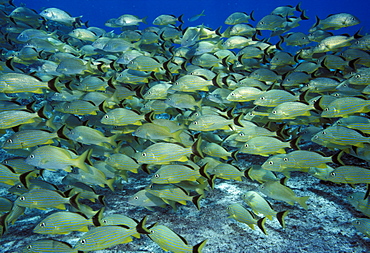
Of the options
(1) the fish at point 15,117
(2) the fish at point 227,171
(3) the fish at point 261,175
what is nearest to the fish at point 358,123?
(3) the fish at point 261,175

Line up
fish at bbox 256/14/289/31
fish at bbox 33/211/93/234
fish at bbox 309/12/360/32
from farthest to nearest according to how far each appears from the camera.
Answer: fish at bbox 256/14/289/31 < fish at bbox 309/12/360/32 < fish at bbox 33/211/93/234

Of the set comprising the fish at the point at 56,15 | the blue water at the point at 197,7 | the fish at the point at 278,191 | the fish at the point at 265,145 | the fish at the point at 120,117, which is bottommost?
the fish at the point at 278,191

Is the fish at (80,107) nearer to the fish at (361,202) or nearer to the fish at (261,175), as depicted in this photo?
the fish at (261,175)

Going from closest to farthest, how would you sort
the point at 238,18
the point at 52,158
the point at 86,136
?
the point at 52,158 → the point at 86,136 → the point at 238,18

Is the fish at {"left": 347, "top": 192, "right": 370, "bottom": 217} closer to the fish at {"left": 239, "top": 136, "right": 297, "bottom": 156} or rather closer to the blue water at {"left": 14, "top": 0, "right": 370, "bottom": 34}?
the fish at {"left": 239, "top": 136, "right": 297, "bottom": 156}

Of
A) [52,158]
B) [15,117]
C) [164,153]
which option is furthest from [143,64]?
[52,158]

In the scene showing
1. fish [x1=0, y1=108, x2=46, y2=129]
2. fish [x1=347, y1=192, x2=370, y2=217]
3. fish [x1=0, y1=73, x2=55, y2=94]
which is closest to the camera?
fish [x1=347, y1=192, x2=370, y2=217]

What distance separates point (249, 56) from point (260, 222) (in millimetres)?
4015

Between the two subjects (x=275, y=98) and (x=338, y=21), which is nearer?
(x=275, y=98)

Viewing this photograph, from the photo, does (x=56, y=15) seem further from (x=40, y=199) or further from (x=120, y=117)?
(x=40, y=199)

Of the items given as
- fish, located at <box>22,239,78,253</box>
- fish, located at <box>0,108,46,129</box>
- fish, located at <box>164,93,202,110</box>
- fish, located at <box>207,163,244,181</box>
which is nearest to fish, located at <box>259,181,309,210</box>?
fish, located at <box>207,163,244,181</box>

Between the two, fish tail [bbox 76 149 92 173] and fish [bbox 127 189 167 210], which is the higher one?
fish tail [bbox 76 149 92 173]

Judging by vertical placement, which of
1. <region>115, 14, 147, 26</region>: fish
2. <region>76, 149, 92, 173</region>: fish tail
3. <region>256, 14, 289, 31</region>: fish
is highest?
<region>115, 14, 147, 26</region>: fish

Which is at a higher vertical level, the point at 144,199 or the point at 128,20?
the point at 128,20
